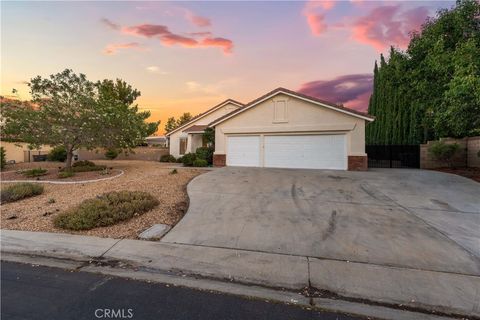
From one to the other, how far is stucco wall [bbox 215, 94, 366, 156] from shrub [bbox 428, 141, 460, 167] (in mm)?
5204

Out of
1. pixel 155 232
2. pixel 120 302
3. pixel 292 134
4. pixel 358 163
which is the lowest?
pixel 120 302

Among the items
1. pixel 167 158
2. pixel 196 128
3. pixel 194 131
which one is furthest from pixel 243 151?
pixel 167 158

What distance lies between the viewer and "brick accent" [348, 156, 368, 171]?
47.9 ft

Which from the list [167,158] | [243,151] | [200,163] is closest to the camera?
[243,151]

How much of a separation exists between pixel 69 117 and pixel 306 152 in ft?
44.5

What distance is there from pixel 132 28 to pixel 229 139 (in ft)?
28.4

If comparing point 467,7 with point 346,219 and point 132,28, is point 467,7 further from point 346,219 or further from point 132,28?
point 132,28

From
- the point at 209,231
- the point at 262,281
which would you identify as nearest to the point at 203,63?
the point at 209,231

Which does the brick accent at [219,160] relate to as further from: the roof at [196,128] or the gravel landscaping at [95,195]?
A: the roof at [196,128]

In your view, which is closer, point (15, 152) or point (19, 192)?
point (19, 192)

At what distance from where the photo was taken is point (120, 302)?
132 inches

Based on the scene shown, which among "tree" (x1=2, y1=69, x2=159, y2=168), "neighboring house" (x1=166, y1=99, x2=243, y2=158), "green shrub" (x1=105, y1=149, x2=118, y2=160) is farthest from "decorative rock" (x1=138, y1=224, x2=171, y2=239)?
"green shrub" (x1=105, y1=149, x2=118, y2=160)

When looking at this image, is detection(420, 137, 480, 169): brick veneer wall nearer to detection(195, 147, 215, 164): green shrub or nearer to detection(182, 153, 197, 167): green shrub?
detection(195, 147, 215, 164): green shrub

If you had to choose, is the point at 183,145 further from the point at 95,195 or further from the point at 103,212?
the point at 103,212
